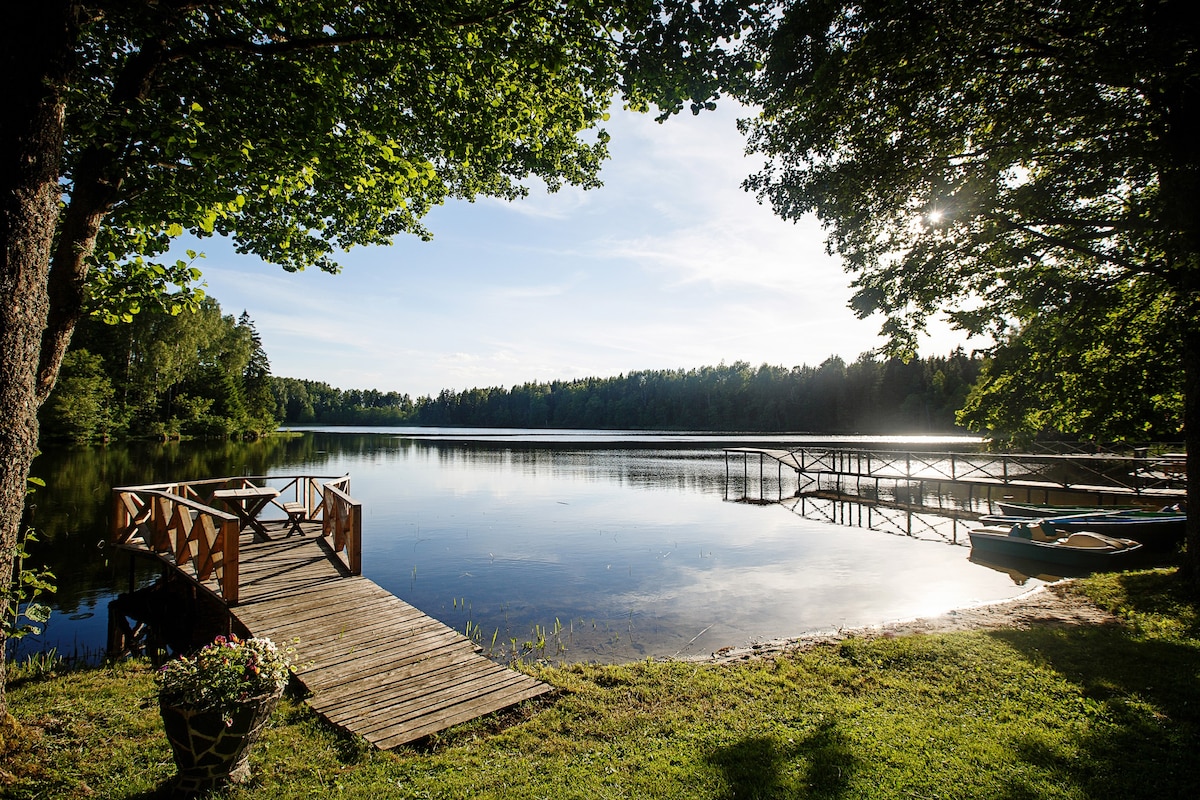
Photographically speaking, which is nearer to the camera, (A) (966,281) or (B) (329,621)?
(B) (329,621)

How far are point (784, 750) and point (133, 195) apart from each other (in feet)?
26.1

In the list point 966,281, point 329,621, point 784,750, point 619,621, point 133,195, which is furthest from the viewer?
point 619,621

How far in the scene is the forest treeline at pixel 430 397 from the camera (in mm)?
52500

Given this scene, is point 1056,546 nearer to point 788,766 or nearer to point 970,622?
point 970,622

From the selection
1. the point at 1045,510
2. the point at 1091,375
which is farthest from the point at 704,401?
the point at 1091,375

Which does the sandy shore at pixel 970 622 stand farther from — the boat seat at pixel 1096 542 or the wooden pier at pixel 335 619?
the boat seat at pixel 1096 542

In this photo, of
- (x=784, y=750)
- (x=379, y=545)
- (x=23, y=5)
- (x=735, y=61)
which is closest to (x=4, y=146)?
(x=23, y=5)

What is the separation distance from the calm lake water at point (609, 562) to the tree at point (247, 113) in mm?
2924

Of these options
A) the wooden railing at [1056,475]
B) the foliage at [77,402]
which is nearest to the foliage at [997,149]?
the wooden railing at [1056,475]

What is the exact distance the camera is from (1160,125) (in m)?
7.60

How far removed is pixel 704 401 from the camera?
136750 millimetres

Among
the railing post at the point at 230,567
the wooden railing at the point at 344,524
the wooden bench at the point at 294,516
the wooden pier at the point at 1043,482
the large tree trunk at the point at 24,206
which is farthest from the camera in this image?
the wooden pier at the point at 1043,482

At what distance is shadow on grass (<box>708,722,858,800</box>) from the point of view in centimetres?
423

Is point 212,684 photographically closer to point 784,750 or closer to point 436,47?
point 784,750
